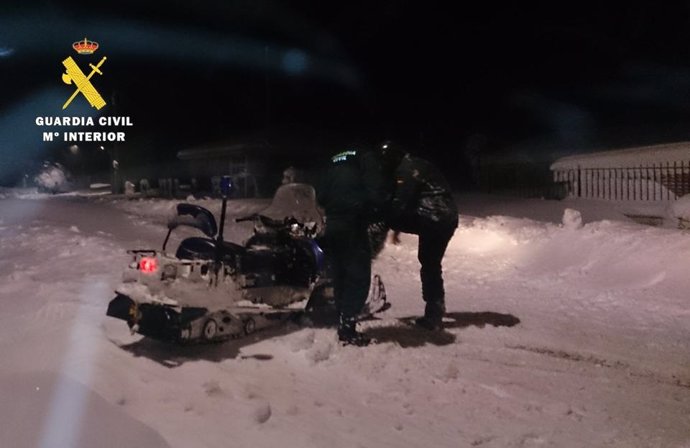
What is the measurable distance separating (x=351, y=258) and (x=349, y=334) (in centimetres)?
75

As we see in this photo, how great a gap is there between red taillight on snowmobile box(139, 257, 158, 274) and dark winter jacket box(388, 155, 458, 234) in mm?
2572

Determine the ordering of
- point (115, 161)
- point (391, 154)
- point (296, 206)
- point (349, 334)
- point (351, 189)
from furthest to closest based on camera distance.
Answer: point (115, 161), point (296, 206), point (391, 154), point (351, 189), point (349, 334)

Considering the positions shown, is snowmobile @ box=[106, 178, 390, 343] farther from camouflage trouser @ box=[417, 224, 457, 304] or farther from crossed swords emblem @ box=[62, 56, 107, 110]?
crossed swords emblem @ box=[62, 56, 107, 110]

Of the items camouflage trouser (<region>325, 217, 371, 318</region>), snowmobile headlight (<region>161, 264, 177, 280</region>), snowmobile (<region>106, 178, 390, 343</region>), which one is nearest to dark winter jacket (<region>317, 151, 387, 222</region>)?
camouflage trouser (<region>325, 217, 371, 318</region>)

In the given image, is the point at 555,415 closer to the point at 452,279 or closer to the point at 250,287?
the point at 250,287

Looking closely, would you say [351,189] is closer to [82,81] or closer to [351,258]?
[351,258]

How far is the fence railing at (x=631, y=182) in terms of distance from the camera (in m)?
17.3

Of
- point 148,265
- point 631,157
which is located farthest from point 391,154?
point 631,157

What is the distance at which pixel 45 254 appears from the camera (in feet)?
36.8

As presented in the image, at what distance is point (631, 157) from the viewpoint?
18906 millimetres

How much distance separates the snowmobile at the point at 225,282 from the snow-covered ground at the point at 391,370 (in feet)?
0.77

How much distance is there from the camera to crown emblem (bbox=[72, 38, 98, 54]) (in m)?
33.1

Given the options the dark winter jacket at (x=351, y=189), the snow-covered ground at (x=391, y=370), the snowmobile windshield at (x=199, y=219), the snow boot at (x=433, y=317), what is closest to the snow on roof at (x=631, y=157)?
the snow-covered ground at (x=391, y=370)

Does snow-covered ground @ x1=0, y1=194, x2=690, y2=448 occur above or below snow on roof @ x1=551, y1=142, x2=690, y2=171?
below
